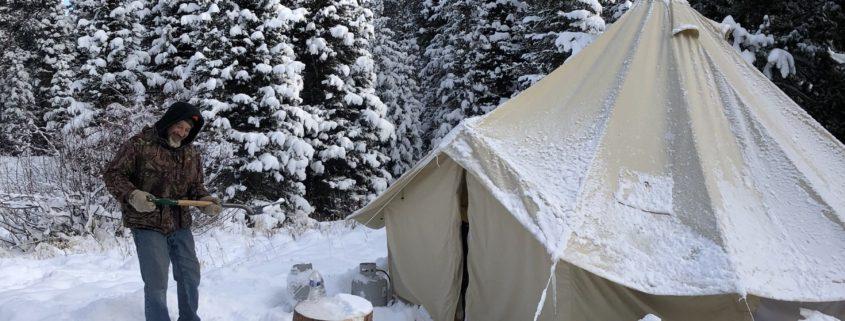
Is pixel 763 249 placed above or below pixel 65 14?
below

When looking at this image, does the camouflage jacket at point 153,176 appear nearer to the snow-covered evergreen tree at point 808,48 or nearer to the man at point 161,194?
the man at point 161,194

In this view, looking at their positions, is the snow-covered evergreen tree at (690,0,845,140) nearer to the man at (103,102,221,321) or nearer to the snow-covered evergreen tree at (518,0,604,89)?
the snow-covered evergreen tree at (518,0,604,89)

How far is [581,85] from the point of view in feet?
15.8

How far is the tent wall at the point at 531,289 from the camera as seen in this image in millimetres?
3496

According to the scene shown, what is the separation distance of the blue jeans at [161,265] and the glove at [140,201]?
0.27 metres

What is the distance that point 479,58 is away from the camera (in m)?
16.7

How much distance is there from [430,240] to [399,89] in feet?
48.8

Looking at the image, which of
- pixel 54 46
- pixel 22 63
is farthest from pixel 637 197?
pixel 22 63

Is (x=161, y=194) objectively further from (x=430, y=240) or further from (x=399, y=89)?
(x=399, y=89)

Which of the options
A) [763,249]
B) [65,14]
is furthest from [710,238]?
[65,14]

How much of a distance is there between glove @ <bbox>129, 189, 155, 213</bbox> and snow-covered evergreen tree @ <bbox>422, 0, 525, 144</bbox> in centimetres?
1356

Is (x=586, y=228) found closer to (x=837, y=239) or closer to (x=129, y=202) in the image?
(x=837, y=239)

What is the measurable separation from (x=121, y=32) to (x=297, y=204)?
9.40m

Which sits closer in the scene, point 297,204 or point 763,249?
point 763,249
